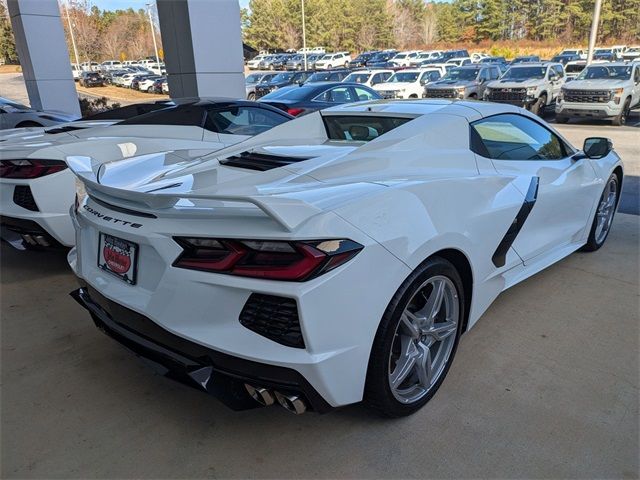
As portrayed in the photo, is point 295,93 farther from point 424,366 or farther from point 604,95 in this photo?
point 604,95

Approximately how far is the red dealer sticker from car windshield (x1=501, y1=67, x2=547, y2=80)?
56.2 feet

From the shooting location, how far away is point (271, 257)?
71.1 inches

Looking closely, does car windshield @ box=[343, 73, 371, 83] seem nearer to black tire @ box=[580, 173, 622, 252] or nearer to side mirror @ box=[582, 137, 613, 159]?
black tire @ box=[580, 173, 622, 252]

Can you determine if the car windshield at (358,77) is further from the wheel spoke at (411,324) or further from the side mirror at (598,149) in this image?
the wheel spoke at (411,324)

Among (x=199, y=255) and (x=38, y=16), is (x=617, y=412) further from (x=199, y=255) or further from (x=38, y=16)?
(x=38, y=16)

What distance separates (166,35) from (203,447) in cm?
813

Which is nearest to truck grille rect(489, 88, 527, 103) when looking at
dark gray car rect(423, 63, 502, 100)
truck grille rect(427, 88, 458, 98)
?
dark gray car rect(423, 63, 502, 100)

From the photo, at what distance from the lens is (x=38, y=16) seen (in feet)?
40.1

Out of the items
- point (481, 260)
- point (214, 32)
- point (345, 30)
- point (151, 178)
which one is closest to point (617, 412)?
point (481, 260)

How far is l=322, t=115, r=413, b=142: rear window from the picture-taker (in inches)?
129

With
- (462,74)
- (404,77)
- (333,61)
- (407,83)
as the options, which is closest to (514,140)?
(407,83)

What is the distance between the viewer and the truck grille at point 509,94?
51.1 ft

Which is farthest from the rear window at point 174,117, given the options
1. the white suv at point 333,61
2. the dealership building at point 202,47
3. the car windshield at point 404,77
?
the white suv at point 333,61

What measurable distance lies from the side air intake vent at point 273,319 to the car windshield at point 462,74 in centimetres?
1780
